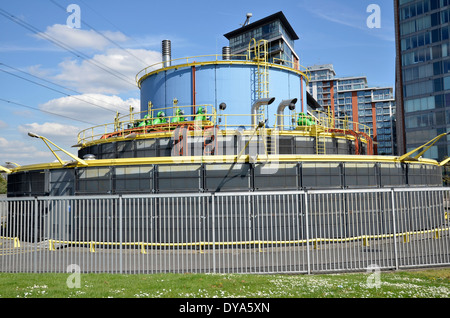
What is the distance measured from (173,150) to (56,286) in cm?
1389

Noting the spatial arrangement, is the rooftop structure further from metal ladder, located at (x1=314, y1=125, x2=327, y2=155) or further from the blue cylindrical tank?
metal ladder, located at (x1=314, y1=125, x2=327, y2=155)

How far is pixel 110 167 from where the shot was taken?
17.5 m

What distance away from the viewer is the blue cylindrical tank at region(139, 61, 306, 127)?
27.6 m

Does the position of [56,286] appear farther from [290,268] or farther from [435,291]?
[435,291]

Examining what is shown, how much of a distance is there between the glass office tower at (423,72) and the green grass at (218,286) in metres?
61.0

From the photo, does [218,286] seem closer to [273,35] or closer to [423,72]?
[423,72]

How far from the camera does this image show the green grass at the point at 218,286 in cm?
785

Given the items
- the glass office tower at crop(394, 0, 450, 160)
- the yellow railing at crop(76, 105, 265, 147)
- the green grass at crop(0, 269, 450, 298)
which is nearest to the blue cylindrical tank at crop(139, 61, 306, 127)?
the yellow railing at crop(76, 105, 265, 147)

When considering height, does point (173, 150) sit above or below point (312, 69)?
below

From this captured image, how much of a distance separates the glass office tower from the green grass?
6098cm

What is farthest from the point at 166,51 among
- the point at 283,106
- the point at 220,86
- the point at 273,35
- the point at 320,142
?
the point at 273,35

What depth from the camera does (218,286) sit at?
843cm

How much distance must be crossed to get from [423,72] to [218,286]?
69225mm

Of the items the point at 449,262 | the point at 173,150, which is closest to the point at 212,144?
the point at 173,150
